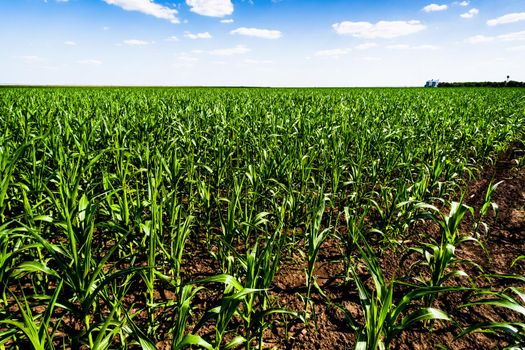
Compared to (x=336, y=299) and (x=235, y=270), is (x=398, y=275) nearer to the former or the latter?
(x=336, y=299)

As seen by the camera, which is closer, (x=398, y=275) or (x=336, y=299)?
(x=336, y=299)

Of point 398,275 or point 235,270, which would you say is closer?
point 235,270

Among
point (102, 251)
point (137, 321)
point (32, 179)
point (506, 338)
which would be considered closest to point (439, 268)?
point (506, 338)

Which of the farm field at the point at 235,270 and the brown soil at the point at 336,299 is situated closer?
the farm field at the point at 235,270

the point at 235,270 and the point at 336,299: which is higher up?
the point at 235,270

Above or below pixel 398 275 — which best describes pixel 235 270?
above

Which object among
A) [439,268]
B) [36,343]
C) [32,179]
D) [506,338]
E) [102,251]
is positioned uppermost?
[32,179]

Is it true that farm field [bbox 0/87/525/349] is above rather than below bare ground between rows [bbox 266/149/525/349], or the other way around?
above

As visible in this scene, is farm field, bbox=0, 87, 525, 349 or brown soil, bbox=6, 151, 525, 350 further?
brown soil, bbox=6, 151, 525, 350

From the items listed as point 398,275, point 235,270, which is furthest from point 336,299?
point 235,270

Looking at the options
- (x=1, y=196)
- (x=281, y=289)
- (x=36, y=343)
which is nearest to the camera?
(x=36, y=343)

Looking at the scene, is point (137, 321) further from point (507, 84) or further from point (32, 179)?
point (507, 84)

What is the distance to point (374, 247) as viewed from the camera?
3262 millimetres

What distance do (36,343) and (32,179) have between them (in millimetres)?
1988
